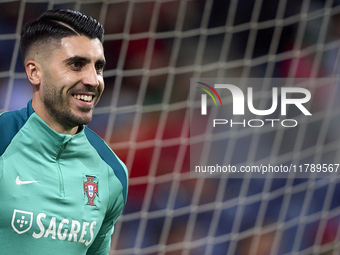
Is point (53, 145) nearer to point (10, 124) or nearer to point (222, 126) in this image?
point (10, 124)

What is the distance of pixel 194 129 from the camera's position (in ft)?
7.79

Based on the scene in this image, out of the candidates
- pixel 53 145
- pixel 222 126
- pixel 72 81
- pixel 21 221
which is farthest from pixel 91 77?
pixel 222 126

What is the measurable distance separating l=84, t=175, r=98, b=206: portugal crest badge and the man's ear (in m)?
0.20

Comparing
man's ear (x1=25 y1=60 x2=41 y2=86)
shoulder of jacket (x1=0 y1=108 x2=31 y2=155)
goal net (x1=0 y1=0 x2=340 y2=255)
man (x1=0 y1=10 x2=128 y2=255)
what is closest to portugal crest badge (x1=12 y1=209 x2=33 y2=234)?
man (x1=0 y1=10 x2=128 y2=255)

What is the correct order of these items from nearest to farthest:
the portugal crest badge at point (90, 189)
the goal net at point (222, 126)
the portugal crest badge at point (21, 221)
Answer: the portugal crest badge at point (21, 221) < the portugal crest badge at point (90, 189) < the goal net at point (222, 126)

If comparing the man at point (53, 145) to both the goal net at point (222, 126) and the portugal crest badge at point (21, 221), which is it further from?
the goal net at point (222, 126)

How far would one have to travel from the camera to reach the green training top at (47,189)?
0.81 meters

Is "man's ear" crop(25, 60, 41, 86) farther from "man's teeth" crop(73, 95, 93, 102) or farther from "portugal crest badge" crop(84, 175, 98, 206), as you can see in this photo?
"portugal crest badge" crop(84, 175, 98, 206)

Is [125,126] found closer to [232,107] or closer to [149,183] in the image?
[149,183]

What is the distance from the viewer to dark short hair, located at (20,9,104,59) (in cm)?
83

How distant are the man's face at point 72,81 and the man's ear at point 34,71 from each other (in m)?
0.01

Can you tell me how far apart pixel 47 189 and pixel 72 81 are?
0.62 ft

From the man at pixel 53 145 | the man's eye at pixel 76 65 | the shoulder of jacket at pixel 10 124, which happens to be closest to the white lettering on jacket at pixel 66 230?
the man at pixel 53 145

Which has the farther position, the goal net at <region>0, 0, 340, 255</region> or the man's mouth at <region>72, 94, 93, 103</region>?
the goal net at <region>0, 0, 340, 255</region>
